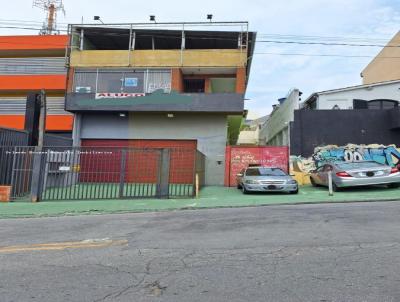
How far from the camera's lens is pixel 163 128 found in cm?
2589

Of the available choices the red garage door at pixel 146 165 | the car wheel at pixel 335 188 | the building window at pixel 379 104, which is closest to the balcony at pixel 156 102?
the building window at pixel 379 104

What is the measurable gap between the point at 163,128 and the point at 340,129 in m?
9.78

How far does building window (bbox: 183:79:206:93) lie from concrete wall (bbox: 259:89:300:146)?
5.42 m

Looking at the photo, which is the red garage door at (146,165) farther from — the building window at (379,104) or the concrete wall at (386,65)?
the concrete wall at (386,65)

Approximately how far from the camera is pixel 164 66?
2584cm

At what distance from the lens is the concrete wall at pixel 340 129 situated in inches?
898

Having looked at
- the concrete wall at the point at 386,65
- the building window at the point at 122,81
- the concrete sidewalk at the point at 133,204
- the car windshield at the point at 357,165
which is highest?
the concrete wall at the point at 386,65

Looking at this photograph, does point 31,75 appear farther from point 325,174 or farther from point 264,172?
point 325,174

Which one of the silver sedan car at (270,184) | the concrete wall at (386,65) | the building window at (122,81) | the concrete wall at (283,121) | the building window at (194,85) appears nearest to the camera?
the silver sedan car at (270,184)

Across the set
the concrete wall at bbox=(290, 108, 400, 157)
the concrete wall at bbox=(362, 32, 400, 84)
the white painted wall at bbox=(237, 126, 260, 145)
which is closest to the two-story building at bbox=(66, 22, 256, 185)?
the concrete wall at bbox=(290, 108, 400, 157)

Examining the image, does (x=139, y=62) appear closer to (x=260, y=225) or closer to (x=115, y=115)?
(x=115, y=115)

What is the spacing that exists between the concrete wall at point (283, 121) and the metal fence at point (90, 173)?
9878 mm

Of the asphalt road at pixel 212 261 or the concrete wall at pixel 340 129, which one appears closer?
the asphalt road at pixel 212 261

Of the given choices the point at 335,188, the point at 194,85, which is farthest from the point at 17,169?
the point at 194,85
